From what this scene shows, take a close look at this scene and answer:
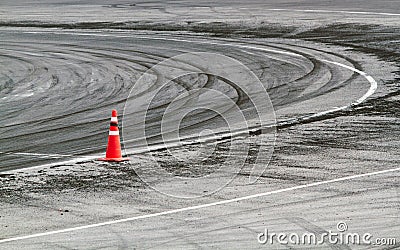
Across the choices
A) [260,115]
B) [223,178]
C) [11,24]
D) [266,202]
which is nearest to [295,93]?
[260,115]

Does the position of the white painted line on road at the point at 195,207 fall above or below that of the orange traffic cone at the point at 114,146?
below

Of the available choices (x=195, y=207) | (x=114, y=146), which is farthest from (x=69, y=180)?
(x=195, y=207)

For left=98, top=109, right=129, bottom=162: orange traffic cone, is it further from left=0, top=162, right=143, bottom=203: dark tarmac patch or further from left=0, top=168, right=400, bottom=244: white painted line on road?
left=0, top=168, right=400, bottom=244: white painted line on road

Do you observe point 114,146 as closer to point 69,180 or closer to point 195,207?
point 69,180

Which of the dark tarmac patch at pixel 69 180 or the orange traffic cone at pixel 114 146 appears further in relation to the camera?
the orange traffic cone at pixel 114 146

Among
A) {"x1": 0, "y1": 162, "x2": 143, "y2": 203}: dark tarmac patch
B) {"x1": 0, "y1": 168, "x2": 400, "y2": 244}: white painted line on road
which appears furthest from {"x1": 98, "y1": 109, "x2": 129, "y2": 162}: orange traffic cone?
{"x1": 0, "y1": 168, "x2": 400, "y2": 244}: white painted line on road

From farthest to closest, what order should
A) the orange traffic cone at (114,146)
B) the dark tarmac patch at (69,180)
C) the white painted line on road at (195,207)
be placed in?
1. the orange traffic cone at (114,146)
2. the dark tarmac patch at (69,180)
3. the white painted line on road at (195,207)

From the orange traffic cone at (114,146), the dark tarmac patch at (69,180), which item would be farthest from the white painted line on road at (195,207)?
the orange traffic cone at (114,146)

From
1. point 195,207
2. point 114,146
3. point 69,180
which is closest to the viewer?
point 195,207

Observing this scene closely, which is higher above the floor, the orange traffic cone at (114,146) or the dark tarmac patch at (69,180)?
the orange traffic cone at (114,146)

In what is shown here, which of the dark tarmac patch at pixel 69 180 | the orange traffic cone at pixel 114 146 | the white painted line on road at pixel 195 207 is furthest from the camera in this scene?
the orange traffic cone at pixel 114 146

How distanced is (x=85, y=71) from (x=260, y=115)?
260 inches

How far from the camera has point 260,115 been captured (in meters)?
15.7

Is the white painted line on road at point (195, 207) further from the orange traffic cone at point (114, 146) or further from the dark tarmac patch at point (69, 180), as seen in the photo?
the orange traffic cone at point (114, 146)
